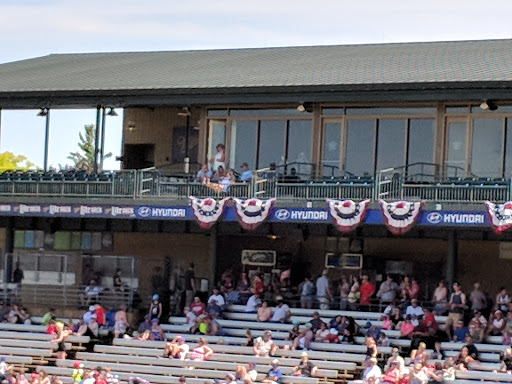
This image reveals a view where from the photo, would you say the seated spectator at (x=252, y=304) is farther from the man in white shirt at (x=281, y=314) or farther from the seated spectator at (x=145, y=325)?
the seated spectator at (x=145, y=325)

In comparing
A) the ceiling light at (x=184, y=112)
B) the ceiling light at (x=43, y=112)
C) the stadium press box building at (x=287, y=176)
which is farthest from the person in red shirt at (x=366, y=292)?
the ceiling light at (x=43, y=112)

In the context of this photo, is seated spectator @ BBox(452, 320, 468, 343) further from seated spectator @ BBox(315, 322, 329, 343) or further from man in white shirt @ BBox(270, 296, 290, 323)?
man in white shirt @ BBox(270, 296, 290, 323)

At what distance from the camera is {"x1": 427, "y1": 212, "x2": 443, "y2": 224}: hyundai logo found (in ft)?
105

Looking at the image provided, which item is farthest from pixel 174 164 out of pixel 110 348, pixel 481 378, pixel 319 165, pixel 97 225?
pixel 481 378

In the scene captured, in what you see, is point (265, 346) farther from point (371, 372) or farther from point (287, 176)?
point (287, 176)

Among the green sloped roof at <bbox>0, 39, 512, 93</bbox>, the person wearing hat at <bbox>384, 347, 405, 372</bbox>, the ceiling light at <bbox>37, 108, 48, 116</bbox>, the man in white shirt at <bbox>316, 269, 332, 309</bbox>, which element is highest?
the green sloped roof at <bbox>0, 39, 512, 93</bbox>

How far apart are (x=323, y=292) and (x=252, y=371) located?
188 inches

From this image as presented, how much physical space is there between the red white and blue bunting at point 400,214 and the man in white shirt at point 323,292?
2602 mm

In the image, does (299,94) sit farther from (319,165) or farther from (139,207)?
(139,207)

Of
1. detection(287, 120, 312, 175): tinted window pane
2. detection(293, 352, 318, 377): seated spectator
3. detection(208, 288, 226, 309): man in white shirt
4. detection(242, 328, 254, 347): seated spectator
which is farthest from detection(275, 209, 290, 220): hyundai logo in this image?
detection(293, 352, 318, 377): seated spectator

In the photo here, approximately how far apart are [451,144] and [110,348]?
868 centimetres

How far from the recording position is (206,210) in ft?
113

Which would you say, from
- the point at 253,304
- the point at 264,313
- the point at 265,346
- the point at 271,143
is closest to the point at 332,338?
the point at 265,346

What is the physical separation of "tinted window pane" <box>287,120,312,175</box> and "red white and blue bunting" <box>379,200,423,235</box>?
413 centimetres
